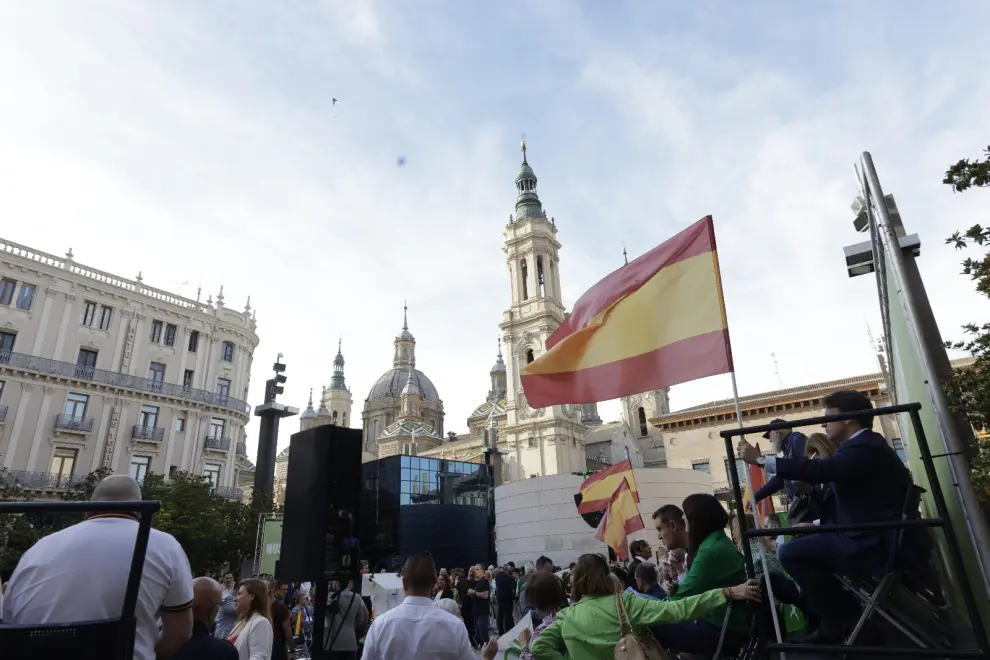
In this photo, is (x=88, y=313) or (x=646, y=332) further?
(x=88, y=313)

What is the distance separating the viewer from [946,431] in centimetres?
328

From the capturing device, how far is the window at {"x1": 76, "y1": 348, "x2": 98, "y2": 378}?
31.2m

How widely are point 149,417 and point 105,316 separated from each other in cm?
626

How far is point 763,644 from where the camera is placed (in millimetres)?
3307

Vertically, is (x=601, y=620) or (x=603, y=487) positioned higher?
(x=603, y=487)

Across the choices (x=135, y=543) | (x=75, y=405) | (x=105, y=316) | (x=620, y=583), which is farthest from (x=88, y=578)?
(x=105, y=316)

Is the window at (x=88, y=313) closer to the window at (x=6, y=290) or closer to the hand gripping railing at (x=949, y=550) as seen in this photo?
the window at (x=6, y=290)

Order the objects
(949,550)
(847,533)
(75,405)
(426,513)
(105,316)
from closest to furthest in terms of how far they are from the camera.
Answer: (949,550)
(847,533)
(75,405)
(105,316)
(426,513)

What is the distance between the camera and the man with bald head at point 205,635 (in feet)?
11.2

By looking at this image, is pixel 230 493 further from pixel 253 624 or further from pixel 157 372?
pixel 253 624

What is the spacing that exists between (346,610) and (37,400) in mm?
30099

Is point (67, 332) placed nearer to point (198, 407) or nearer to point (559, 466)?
point (198, 407)

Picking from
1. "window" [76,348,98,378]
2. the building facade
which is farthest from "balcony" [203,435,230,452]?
"window" [76,348,98,378]

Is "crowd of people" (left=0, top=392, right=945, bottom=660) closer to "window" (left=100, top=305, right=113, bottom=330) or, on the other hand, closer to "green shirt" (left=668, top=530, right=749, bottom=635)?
"green shirt" (left=668, top=530, right=749, bottom=635)
